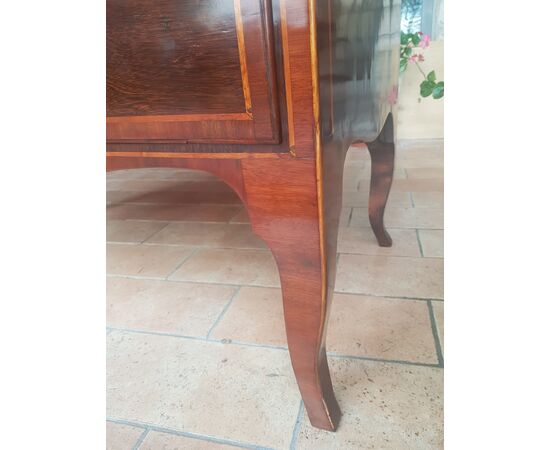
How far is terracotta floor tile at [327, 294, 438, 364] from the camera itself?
72 centimetres

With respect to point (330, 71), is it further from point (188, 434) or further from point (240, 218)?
point (240, 218)

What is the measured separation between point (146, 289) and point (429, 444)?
0.72 meters

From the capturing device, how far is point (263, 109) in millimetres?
413

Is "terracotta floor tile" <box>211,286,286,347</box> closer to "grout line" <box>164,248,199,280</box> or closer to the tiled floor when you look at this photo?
the tiled floor

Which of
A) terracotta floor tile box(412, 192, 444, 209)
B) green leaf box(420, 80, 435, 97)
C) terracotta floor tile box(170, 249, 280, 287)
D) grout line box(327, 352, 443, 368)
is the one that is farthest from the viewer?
green leaf box(420, 80, 435, 97)

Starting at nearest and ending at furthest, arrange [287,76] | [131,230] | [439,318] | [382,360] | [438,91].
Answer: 1. [287,76]
2. [382,360]
3. [439,318]
4. [131,230]
5. [438,91]

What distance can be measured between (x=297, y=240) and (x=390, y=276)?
59cm

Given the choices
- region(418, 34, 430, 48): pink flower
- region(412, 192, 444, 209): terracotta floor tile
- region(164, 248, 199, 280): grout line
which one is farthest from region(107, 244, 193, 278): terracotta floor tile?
region(418, 34, 430, 48): pink flower

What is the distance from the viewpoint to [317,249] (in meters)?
0.46

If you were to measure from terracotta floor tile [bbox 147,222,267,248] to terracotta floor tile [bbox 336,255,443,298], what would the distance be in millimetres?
307

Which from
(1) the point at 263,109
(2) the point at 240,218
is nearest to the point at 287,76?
(1) the point at 263,109

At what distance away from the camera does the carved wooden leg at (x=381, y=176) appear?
3.56 ft

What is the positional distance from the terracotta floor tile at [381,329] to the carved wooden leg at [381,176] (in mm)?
322
